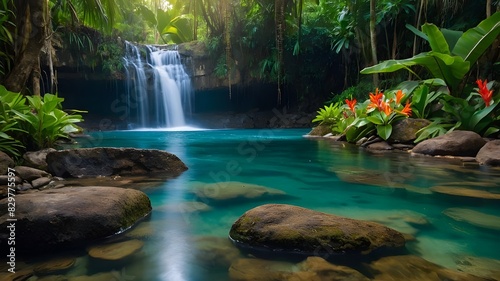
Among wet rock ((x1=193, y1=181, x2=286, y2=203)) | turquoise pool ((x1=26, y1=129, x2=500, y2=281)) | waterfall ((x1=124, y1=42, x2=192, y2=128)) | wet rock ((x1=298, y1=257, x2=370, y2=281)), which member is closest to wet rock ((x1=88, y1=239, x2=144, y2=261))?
turquoise pool ((x1=26, y1=129, x2=500, y2=281))

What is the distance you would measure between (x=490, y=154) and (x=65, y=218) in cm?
517

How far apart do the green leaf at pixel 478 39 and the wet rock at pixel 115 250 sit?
6461mm

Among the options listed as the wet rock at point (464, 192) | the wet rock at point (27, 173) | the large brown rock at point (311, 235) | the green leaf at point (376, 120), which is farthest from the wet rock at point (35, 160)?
the green leaf at point (376, 120)

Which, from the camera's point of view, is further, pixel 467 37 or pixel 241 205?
pixel 467 37

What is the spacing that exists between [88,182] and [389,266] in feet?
9.85

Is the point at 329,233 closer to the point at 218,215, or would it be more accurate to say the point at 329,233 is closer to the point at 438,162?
the point at 218,215

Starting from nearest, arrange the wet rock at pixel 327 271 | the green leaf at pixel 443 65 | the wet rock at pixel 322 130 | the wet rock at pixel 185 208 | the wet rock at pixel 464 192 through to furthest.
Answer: the wet rock at pixel 327 271
the wet rock at pixel 185 208
the wet rock at pixel 464 192
the green leaf at pixel 443 65
the wet rock at pixel 322 130

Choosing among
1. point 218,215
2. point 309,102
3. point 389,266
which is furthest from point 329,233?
point 309,102

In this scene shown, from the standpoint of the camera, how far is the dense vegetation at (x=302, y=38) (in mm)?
9961

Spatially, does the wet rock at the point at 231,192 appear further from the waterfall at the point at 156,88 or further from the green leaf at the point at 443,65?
the waterfall at the point at 156,88

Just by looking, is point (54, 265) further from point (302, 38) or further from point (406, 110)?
point (302, 38)

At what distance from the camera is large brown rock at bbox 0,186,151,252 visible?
1812 millimetres

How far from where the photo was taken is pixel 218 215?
2428 millimetres

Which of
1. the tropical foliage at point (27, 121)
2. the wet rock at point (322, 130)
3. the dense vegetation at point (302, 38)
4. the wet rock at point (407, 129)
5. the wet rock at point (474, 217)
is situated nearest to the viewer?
the wet rock at point (474, 217)
